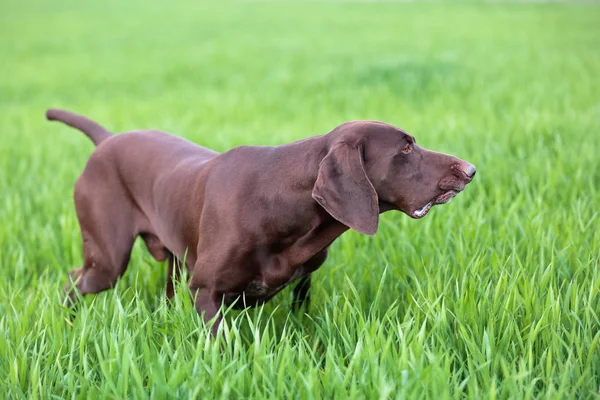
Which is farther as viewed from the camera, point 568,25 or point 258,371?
point 568,25

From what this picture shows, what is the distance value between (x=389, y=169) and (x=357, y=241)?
1441mm

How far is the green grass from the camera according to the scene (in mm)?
2295

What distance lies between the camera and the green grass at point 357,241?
7.53 feet

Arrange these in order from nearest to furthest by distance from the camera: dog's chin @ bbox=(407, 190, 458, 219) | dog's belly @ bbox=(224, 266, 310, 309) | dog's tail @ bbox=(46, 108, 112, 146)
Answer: dog's chin @ bbox=(407, 190, 458, 219), dog's belly @ bbox=(224, 266, 310, 309), dog's tail @ bbox=(46, 108, 112, 146)

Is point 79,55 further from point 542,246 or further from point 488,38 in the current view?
point 542,246

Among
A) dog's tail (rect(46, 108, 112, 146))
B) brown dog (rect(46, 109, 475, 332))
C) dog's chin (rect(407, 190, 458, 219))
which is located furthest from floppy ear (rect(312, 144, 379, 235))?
dog's tail (rect(46, 108, 112, 146))

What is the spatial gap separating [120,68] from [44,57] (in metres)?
3.55

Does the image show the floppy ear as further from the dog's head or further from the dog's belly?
the dog's belly

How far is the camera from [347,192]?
8.16 feet

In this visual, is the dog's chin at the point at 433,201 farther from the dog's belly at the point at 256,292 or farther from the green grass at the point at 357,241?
the dog's belly at the point at 256,292

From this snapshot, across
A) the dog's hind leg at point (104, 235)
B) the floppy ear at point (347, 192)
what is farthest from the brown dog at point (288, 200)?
the dog's hind leg at point (104, 235)

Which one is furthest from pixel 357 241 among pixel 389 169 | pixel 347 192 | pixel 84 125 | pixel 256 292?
pixel 84 125

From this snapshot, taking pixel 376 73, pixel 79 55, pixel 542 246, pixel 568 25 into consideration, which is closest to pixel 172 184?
pixel 542 246

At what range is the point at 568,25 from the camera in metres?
17.6
